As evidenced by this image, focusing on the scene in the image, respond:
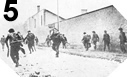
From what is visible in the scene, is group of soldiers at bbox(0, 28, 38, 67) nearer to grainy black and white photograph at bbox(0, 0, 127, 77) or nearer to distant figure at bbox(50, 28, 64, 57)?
grainy black and white photograph at bbox(0, 0, 127, 77)

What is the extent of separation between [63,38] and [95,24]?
0.76m

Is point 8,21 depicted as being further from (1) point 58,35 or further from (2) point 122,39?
(2) point 122,39

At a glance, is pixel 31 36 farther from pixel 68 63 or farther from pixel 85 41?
pixel 85 41

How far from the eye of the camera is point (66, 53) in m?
6.41

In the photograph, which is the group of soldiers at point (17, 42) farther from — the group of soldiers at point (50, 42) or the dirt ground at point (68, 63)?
the dirt ground at point (68, 63)

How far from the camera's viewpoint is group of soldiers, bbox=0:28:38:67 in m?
6.59

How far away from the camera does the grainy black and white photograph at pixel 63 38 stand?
6.06 m

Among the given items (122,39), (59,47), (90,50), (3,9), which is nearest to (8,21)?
(3,9)

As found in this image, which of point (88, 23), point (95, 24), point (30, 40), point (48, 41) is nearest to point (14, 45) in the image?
point (30, 40)

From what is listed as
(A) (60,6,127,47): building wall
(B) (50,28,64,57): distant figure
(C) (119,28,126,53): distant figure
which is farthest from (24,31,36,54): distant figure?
(C) (119,28,126,53): distant figure

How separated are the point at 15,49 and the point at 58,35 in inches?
A: 40.7

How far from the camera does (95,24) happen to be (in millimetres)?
6145

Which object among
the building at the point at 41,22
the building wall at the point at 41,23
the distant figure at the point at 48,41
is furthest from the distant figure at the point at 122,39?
the distant figure at the point at 48,41

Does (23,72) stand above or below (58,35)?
below
